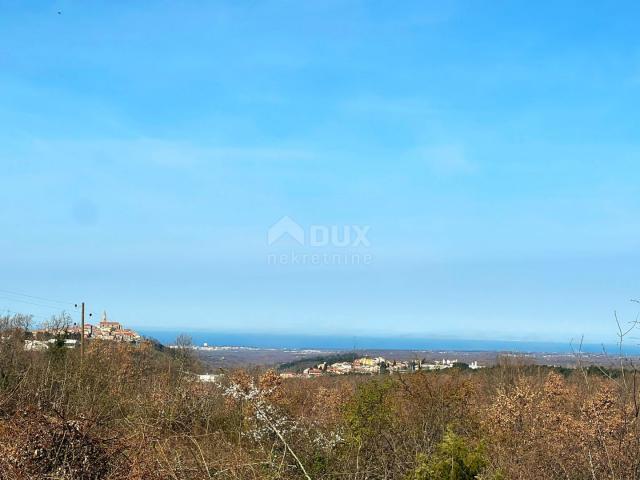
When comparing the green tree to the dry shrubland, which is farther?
the dry shrubland

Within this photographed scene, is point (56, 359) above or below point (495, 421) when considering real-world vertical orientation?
above

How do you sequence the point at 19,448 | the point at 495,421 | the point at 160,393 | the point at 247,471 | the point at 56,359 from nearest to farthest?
the point at 19,448
the point at 247,471
the point at 160,393
the point at 495,421
the point at 56,359

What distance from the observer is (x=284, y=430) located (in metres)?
11.0

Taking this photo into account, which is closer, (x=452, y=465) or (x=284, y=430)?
(x=452, y=465)

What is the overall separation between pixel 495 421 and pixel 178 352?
20.1m

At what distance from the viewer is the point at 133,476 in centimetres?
709

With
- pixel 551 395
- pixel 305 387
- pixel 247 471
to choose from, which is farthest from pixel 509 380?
pixel 247 471

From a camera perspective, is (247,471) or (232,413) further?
(232,413)

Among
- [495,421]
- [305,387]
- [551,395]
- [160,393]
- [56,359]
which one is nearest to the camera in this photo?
[160,393]

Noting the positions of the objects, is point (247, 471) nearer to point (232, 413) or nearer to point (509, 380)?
point (232, 413)

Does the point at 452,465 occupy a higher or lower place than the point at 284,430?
higher

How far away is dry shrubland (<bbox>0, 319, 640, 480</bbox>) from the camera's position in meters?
7.08

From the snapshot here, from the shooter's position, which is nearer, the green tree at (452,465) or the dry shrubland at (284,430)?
the green tree at (452,465)

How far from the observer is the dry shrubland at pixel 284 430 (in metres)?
7.08
